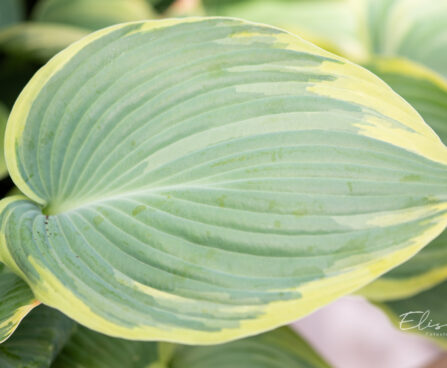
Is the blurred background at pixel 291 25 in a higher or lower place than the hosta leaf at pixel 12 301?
higher

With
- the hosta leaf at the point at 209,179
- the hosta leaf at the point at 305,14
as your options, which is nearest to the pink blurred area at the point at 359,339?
the hosta leaf at the point at 305,14

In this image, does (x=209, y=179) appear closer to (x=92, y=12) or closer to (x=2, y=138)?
(x=2, y=138)

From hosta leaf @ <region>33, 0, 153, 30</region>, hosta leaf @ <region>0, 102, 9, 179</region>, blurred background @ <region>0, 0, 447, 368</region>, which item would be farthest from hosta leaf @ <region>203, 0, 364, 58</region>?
hosta leaf @ <region>0, 102, 9, 179</region>

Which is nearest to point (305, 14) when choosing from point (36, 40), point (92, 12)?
point (92, 12)

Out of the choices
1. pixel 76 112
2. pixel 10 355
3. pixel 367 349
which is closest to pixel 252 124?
pixel 76 112

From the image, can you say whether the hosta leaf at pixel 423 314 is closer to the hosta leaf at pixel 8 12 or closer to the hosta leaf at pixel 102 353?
the hosta leaf at pixel 102 353

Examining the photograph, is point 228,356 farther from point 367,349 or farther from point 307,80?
point 367,349
